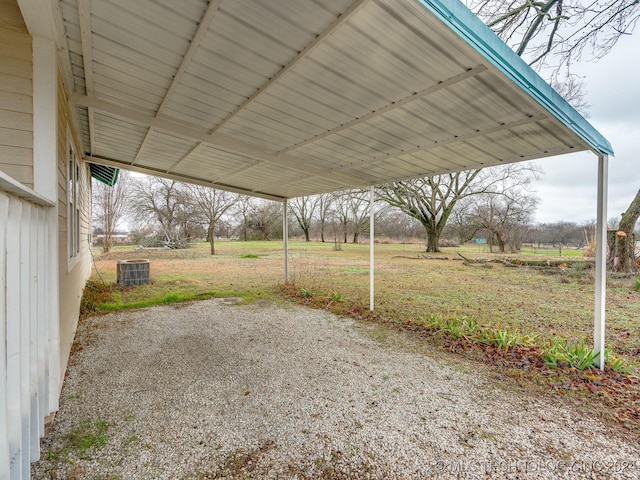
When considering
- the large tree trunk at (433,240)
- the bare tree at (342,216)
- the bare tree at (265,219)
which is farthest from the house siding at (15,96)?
the bare tree at (265,219)

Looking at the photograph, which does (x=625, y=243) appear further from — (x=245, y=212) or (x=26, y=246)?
(x=245, y=212)

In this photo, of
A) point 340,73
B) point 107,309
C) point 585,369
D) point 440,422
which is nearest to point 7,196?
point 340,73

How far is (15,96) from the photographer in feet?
6.67

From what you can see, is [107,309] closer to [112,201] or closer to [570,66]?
[570,66]

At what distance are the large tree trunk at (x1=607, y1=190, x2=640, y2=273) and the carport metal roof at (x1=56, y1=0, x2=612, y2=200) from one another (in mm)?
6764

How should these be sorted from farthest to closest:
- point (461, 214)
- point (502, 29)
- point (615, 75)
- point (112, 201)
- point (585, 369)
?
point (461, 214) < point (112, 201) < point (615, 75) < point (502, 29) < point (585, 369)

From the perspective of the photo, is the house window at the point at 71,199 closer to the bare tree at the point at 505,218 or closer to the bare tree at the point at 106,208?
the bare tree at the point at 106,208

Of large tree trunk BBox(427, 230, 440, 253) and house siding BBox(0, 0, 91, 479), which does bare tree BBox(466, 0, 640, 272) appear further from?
large tree trunk BBox(427, 230, 440, 253)

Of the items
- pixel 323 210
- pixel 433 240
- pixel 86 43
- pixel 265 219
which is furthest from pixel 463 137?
pixel 265 219

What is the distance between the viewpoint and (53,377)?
84.3 inches

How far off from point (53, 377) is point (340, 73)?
122 inches

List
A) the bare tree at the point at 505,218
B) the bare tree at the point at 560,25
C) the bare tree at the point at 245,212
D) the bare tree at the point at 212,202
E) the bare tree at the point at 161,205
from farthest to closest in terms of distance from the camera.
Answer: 1. the bare tree at the point at 245,212
2. the bare tree at the point at 161,205
3. the bare tree at the point at 505,218
4. the bare tree at the point at 212,202
5. the bare tree at the point at 560,25

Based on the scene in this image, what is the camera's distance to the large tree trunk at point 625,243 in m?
7.46

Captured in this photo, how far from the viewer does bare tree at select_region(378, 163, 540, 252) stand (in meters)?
16.5
